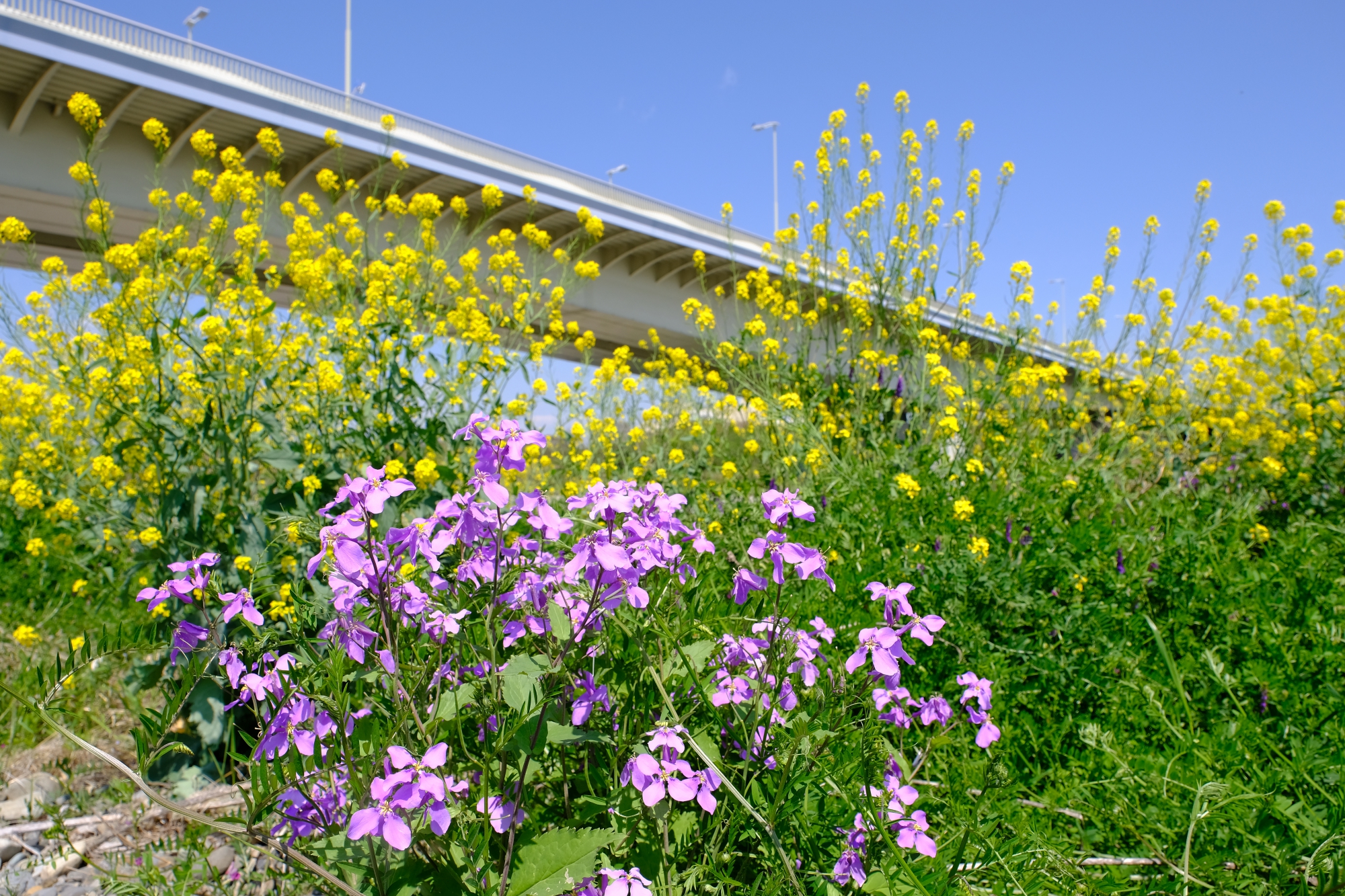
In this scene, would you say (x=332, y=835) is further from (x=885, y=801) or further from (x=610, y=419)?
(x=610, y=419)

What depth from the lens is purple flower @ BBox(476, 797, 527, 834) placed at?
1.32 meters

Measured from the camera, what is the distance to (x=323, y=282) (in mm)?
4219

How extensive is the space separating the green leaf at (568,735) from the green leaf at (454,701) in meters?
0.15

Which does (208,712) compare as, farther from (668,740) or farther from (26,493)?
(668,740)

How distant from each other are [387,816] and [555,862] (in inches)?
14.2

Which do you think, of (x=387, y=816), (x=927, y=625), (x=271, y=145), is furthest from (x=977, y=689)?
(x=271, y=145)

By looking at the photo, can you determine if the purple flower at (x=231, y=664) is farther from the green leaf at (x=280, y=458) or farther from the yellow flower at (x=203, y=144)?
the yellow flower at (x=203, y=144)

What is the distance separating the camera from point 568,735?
4.50ft

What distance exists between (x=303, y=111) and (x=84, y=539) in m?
11.7

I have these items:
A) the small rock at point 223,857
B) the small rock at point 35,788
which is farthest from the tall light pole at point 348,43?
the small rock at point 223,857

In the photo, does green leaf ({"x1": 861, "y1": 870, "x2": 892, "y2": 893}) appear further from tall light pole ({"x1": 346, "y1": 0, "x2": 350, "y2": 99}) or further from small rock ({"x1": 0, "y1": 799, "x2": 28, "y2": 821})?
tall light pole ({"x1": 346, "y1": 0, "x2": 350, "y2": 99})

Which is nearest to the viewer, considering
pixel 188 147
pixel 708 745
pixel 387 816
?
pixel 387 816

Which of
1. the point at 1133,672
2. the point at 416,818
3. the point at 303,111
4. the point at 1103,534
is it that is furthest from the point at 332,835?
the point at 303,111

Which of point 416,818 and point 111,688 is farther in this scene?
point 111,688
